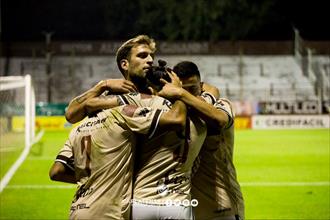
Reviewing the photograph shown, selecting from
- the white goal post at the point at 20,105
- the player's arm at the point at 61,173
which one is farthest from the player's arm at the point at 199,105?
the white goal post at the point at 20,105

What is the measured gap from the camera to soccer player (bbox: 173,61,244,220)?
5.27 m

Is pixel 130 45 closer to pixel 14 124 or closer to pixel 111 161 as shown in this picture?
pixel 111 161

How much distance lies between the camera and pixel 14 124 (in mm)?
21594

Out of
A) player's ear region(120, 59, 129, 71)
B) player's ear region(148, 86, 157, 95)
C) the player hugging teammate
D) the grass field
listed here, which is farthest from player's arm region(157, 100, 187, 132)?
the grass field

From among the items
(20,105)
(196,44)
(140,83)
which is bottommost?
(20,105)

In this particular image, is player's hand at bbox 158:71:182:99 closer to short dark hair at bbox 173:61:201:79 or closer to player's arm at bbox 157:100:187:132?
player's arm at bbox 157:100:187:132

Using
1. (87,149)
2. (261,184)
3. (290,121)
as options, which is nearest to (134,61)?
(87,149)

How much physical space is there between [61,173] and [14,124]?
1710cm

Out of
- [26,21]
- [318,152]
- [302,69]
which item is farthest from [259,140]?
[26,21]

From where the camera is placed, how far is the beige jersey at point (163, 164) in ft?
15.1

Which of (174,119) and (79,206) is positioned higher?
(174,119)

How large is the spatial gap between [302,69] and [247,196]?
28471 mm

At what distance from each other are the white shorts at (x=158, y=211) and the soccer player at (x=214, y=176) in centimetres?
78

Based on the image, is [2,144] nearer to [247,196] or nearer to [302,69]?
[247,196]
